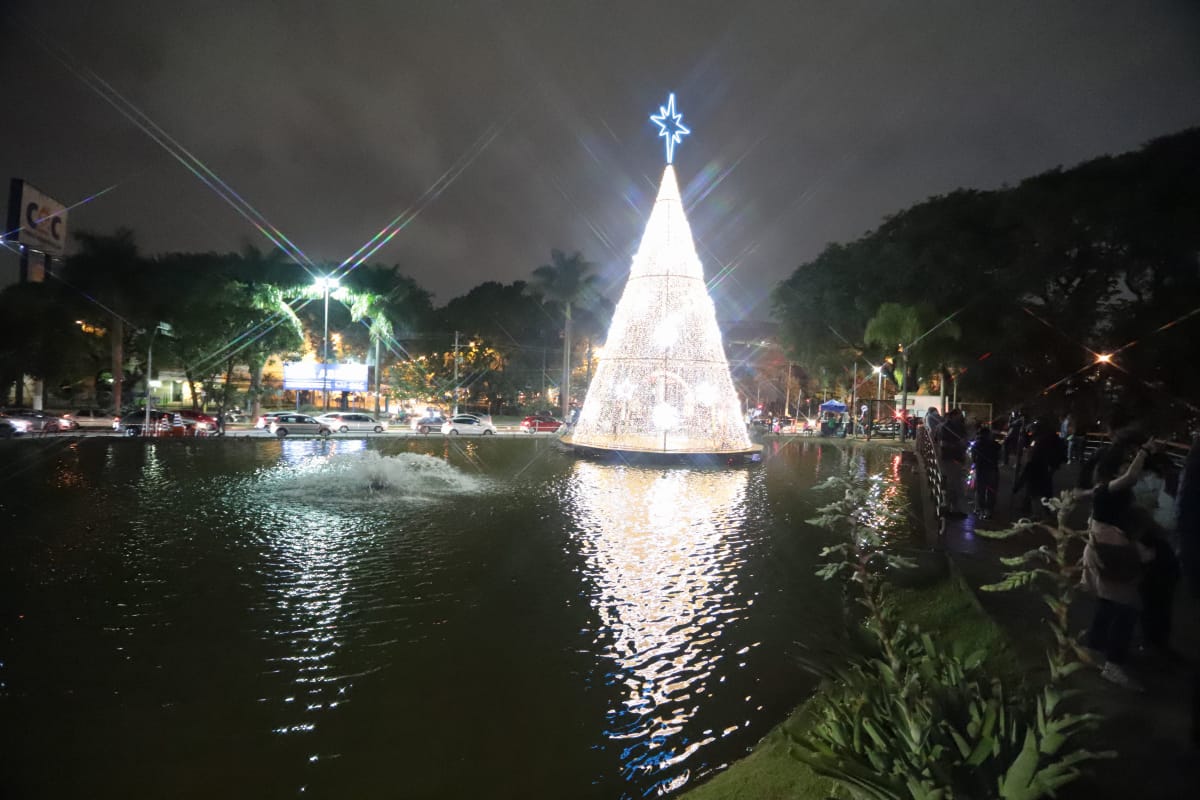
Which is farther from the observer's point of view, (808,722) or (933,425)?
(933,425)

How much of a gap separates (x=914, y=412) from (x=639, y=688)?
32927 millimetres

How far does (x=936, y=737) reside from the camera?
322 centimetres

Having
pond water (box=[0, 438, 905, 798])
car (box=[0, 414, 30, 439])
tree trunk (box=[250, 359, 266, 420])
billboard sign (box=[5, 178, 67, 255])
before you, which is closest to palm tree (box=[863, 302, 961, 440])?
pond water (box=[0, 438, 905, 798])

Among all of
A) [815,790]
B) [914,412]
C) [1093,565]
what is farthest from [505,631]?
[914,412]

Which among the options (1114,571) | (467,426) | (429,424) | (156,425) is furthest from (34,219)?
(1114,571)

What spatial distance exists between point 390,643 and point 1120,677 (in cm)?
628

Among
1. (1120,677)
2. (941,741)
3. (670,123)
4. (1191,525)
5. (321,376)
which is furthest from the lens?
(321,376)

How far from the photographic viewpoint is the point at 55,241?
76.6 ft

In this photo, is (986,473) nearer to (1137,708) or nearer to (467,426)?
(1137,708)

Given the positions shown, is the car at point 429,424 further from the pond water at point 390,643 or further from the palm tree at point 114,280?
the pond water at point 390,643

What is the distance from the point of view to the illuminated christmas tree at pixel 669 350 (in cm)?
2236

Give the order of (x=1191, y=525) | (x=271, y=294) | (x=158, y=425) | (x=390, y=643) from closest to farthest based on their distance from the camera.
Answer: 1. (x=1191, y=525)
2. (x=390, y=643)
3. (x=158, y=425)
4. (x=271, y=294)

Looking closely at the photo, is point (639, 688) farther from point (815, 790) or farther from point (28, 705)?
point (28, 705)

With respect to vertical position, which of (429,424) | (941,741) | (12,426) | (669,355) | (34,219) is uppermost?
(34,219)
